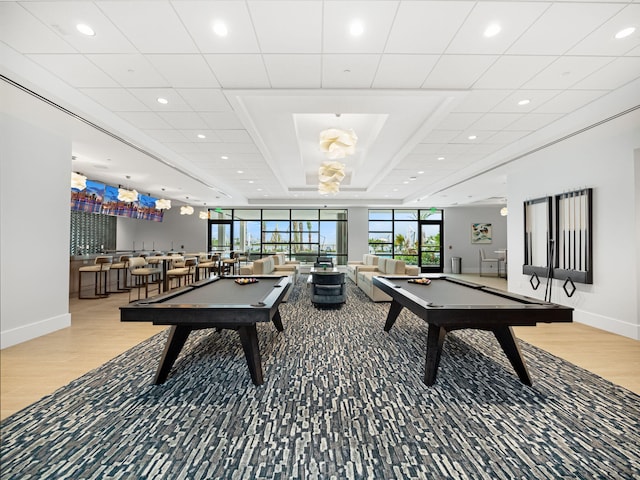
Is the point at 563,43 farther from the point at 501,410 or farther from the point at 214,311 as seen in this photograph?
the point at 214,311

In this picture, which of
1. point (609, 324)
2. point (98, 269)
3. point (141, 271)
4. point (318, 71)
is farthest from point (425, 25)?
point (98, 269)

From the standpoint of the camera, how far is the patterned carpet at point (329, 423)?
1760 mm

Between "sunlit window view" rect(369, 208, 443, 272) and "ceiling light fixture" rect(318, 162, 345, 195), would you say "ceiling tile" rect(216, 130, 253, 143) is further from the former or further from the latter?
"sunlit window view" rect(369, 208, 443, 272)

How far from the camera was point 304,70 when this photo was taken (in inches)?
131

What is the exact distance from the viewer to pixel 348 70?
10.9 ft

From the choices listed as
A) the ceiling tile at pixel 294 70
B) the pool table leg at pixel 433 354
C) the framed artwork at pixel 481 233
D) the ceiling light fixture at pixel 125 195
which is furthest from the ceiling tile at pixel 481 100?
the framed artwork at pixel 481 233

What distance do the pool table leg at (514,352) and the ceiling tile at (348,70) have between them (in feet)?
10.0

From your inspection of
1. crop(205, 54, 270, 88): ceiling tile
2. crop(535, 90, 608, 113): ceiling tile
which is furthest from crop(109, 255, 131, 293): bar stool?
crop(535, 90, 608, 113): ceiling tile

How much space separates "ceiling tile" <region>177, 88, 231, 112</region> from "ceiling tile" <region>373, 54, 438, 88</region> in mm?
2022

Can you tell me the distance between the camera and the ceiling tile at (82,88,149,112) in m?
3.75

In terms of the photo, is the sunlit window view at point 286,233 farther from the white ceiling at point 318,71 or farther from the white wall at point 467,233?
the white ceiling at point 318,71

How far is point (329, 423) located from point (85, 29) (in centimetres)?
399

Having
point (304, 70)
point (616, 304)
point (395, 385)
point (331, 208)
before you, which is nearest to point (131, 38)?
point (304, 70)

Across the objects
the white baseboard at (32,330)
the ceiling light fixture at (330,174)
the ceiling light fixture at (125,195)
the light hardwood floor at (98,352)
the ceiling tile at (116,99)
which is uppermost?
the ceiling tile at (116,99)
